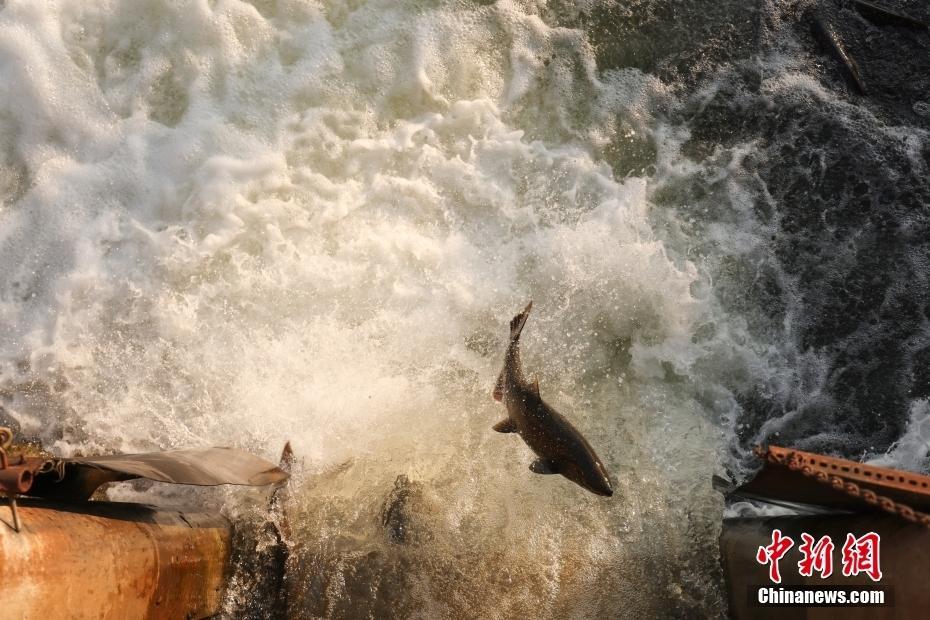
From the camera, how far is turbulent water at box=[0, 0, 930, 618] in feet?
14.0

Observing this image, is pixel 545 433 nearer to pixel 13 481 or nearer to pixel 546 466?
pixel 546 466

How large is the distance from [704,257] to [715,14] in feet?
7.21

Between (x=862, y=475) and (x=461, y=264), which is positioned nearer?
(x=862, y=475)

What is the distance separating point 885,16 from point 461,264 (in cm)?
427

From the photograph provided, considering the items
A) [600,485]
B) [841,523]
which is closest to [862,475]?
[841,523]

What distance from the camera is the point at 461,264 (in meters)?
4.77

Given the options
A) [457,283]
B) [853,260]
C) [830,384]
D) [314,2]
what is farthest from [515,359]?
[314,2]

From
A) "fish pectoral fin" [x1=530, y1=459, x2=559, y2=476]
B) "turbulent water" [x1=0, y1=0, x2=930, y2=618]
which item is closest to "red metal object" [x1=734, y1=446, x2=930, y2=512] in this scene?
"fish pectoral fin" [x1=530, y1=459, x2=559, y2=476]

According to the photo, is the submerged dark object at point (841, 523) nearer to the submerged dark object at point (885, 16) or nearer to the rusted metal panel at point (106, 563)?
the rusted metal panel at point (106, 563)

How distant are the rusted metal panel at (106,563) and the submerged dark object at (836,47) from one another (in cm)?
591

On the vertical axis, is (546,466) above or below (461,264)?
below

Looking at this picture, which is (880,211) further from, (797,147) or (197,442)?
(197,442)

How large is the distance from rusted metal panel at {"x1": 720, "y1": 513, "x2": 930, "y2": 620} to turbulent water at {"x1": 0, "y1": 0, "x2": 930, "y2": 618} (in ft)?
1.20
